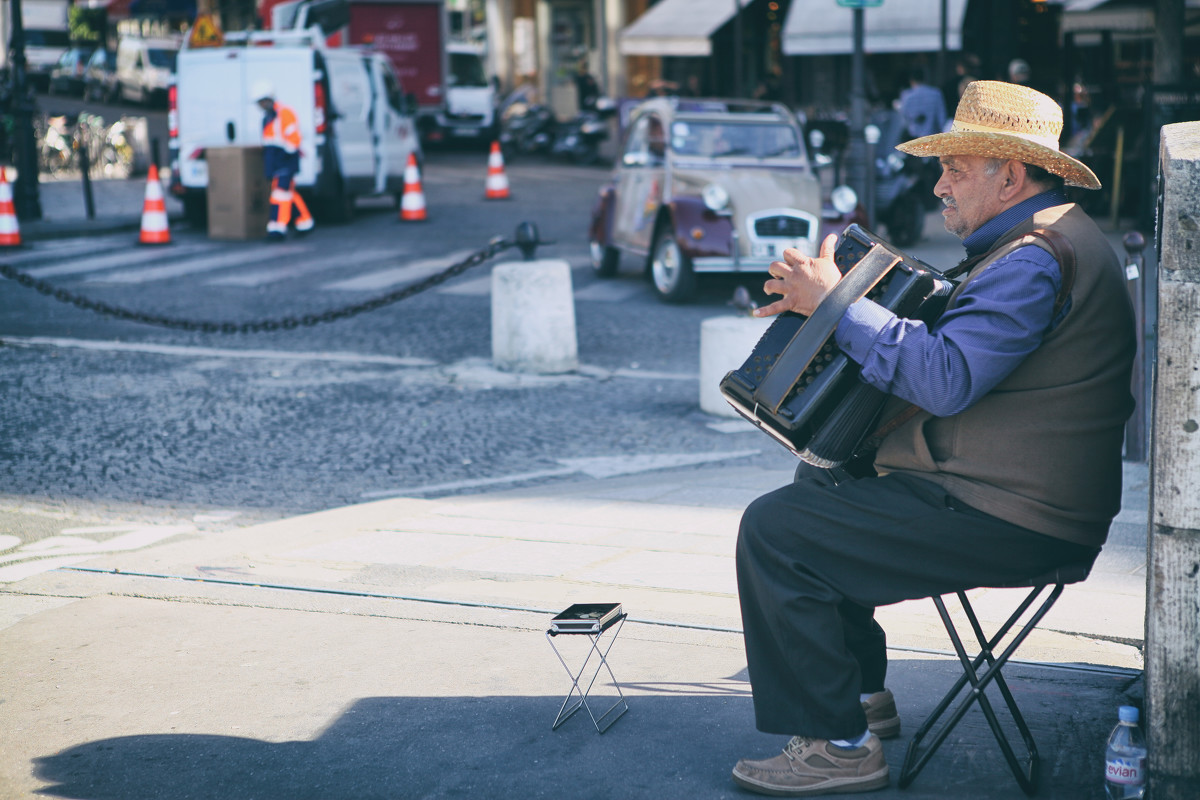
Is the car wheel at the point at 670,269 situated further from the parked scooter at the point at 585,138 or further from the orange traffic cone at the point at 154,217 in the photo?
the parked scooter at the point at 585,138

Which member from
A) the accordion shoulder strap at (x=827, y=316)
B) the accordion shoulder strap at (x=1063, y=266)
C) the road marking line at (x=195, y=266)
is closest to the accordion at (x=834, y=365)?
the accordion shoulder strap at (x=827, y=316)

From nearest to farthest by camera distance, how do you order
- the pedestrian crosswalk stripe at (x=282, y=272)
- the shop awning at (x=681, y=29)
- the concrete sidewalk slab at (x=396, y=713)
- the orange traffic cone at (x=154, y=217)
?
1. the concrete sidewalk slab at (x=396, y=713)
2. the pedestrian crosswalk stripe at (x=282, y=272)
3. the orange traffic cone at (x=154, y=217)
4. the shop awning at (x=681, y=29)

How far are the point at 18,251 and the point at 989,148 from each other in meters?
13.5

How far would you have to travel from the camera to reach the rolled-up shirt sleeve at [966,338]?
279 centimetres

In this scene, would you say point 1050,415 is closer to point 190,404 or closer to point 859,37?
point 190,404

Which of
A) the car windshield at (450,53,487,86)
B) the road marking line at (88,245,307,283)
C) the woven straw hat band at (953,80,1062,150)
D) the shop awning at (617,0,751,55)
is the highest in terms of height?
the shop awning at (617,0,751,55)

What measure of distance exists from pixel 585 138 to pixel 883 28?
7.53 m

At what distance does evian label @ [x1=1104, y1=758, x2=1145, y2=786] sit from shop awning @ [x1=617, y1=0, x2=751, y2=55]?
24.9m

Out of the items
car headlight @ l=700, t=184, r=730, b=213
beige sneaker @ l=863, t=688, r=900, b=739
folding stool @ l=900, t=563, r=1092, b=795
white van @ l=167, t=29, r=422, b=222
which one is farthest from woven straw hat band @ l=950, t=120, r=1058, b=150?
white van @ l=167, t=29, r=422, b=222

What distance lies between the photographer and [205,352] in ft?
31.5

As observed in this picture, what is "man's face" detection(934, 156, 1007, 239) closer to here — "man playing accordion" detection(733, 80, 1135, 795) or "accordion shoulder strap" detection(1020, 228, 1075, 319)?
"man playing accordion" detection(733, 80, 1135, 795)

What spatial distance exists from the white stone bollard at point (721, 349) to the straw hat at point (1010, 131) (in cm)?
433

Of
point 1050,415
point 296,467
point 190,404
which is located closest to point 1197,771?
point 1050,415

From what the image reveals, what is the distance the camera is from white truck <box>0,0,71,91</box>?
46.5 metres
